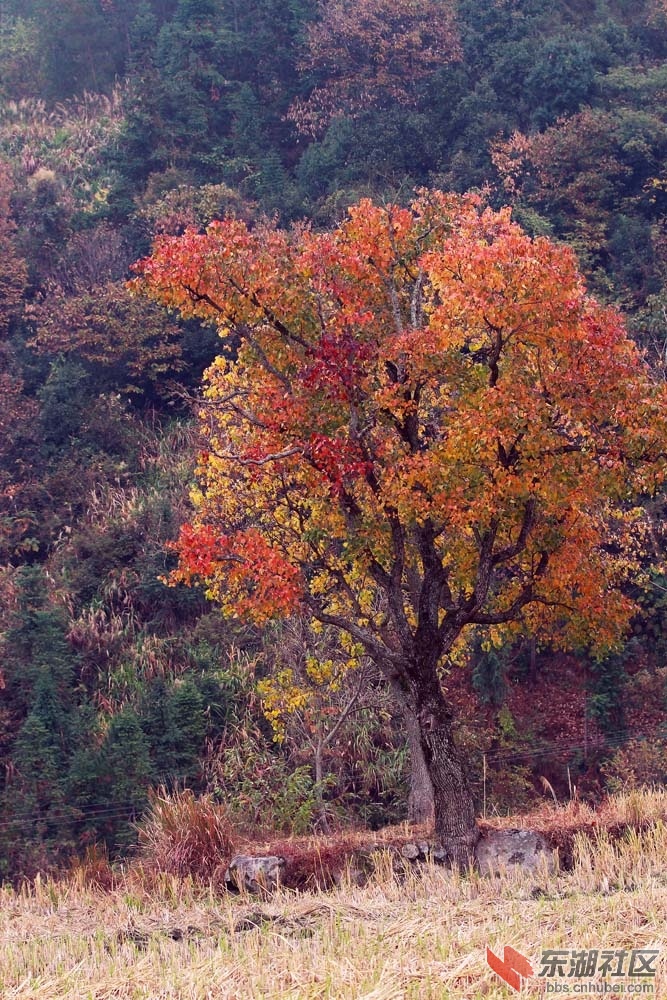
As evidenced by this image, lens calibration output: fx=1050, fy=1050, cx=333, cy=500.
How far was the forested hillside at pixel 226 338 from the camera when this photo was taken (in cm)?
1620

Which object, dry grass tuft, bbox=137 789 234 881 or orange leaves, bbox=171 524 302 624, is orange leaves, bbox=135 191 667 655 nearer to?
orange leaves, bbox=171 524 302 624

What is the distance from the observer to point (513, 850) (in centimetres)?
1004

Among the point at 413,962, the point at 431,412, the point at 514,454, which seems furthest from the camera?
the point at 431,412

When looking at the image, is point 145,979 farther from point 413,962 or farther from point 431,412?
point 431,412

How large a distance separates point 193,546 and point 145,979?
4566 millimetres

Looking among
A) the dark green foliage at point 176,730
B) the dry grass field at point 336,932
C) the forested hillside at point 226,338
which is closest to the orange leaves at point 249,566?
the forested hillside at point 226,338

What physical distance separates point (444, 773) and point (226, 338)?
1761 centimetres

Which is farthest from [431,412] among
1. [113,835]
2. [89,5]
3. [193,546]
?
[89,5]

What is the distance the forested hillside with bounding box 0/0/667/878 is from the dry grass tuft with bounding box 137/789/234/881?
198 cm

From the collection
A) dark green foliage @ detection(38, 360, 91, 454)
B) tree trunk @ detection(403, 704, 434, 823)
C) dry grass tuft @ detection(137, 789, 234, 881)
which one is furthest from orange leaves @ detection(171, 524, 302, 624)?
dark green foliage @ detection(38, 360, 91, 454)

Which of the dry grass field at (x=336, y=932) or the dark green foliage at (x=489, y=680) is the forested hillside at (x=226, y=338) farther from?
the dry grass field at (x=336, y=932)

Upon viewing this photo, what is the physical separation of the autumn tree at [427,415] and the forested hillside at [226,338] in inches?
56.4

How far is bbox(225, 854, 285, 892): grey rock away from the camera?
9297 mm

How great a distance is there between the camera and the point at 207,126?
31.5 m
